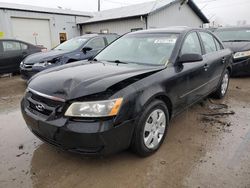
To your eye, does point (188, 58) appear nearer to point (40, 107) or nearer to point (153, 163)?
point (153, 163)

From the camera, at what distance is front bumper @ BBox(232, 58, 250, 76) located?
7.00 meters

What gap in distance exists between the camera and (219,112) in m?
4.38

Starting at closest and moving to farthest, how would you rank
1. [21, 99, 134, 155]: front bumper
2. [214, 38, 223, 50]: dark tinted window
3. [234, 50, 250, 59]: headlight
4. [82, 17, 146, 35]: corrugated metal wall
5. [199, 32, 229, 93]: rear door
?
[21, 99, 134, 155]: front bumper < [199, 32, 229, 93]: rear door < [214, 38, 223, 50]: dark tinted window < [234, 50, 250, 59]: headlight < [82, 17, 146, 35]: corrugated metal wall

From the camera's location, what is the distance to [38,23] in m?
18.0

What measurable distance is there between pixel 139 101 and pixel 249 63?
5.91 m

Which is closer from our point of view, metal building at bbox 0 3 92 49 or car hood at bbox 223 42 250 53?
car hood at bbox 223 42 250 53

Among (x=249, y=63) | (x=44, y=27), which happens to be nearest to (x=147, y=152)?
(x=249, y=63)

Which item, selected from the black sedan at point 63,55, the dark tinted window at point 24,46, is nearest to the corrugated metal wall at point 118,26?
the black sedan at point 63,55

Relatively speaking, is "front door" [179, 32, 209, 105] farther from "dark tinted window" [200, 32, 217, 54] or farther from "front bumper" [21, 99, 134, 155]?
"front bumper" [21, 99, 134, 155]

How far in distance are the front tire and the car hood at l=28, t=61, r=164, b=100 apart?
419 mm

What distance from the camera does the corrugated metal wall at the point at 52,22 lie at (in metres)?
15.9

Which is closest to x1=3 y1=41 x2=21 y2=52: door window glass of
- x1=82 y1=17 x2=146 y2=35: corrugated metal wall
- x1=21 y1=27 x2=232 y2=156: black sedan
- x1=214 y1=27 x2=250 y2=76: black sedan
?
x1=21 y1=27 x2=232 y2=156: black sedan

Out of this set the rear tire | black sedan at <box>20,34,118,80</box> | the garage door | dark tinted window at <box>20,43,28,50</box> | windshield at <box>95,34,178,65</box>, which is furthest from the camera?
the garage door

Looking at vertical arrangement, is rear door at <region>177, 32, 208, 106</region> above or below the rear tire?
above
